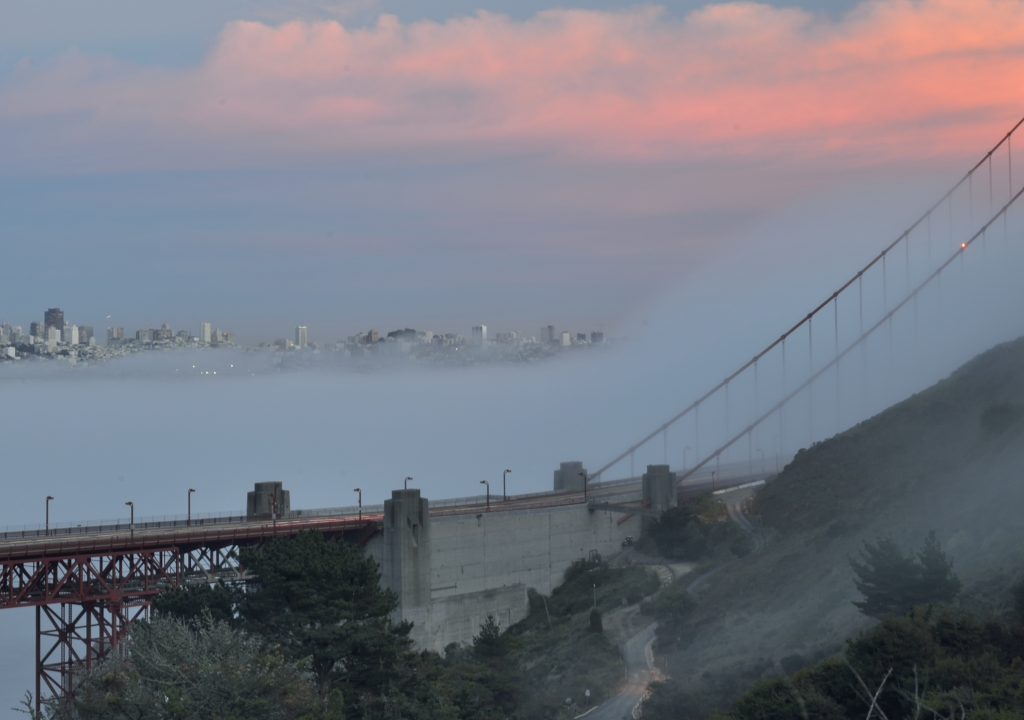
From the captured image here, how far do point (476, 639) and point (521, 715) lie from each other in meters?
6.92

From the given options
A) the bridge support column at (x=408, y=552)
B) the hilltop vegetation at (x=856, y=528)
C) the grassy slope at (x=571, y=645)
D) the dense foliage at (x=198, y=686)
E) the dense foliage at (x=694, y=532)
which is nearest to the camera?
the dense foliage at (x=198, y=686)

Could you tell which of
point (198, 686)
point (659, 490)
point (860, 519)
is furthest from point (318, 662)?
point (659, 490)

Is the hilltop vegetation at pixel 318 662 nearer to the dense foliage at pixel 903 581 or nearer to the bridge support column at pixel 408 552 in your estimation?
the bridge support column at pixel 408 552

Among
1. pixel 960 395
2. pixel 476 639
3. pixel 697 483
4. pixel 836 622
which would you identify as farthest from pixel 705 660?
pixel 697 483

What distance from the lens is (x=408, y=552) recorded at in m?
55.8

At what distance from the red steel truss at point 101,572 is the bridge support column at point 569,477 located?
27459mm

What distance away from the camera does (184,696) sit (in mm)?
26578

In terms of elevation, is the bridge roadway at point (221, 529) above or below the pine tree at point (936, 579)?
above

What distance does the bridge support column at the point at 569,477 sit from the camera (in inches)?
3191

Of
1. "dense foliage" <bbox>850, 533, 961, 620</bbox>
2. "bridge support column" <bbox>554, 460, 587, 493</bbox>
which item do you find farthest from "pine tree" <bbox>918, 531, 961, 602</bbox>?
"bridge support column" <bbox>554, 460, 587, 493</bbox>

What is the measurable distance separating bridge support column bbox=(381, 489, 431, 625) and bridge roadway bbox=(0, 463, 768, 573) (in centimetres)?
257

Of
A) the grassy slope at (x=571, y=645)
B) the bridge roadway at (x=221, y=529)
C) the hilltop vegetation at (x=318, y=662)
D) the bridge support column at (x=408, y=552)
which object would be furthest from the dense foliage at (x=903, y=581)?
the bridge roadway at (x=221, y=529)

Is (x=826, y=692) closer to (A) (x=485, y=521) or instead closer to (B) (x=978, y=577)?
(B) (x=978, y=577)

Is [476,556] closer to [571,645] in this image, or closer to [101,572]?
[571,645]
